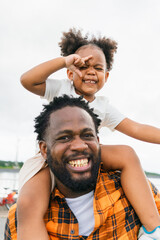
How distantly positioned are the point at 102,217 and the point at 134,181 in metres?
0.35

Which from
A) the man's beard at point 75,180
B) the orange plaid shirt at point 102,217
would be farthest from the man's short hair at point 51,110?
the orange plaid shirt at point 102,217

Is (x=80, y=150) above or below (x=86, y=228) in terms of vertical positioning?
above

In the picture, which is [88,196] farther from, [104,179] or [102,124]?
[102,124]

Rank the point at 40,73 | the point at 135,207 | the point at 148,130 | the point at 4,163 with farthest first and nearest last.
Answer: the point at 4,163 → the point at 148,130 → the point at 40,73 → the point at 135,207

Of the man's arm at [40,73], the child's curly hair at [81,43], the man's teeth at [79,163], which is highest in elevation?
the child's curly hair at [81,43]

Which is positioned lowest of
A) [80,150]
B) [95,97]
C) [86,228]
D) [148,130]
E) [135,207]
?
[86,228]

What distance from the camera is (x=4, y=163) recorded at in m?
57.1

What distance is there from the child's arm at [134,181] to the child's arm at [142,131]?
553mm

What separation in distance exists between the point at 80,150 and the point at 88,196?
40 cm

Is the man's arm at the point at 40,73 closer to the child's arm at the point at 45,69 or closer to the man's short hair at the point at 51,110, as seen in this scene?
the child's arm at the point at 45,69

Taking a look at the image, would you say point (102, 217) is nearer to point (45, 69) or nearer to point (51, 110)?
point (51, 110)

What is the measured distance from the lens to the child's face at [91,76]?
233 cm

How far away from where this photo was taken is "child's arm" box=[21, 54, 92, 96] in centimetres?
211

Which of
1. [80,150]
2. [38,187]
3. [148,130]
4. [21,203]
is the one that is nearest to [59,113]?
[80,150]
